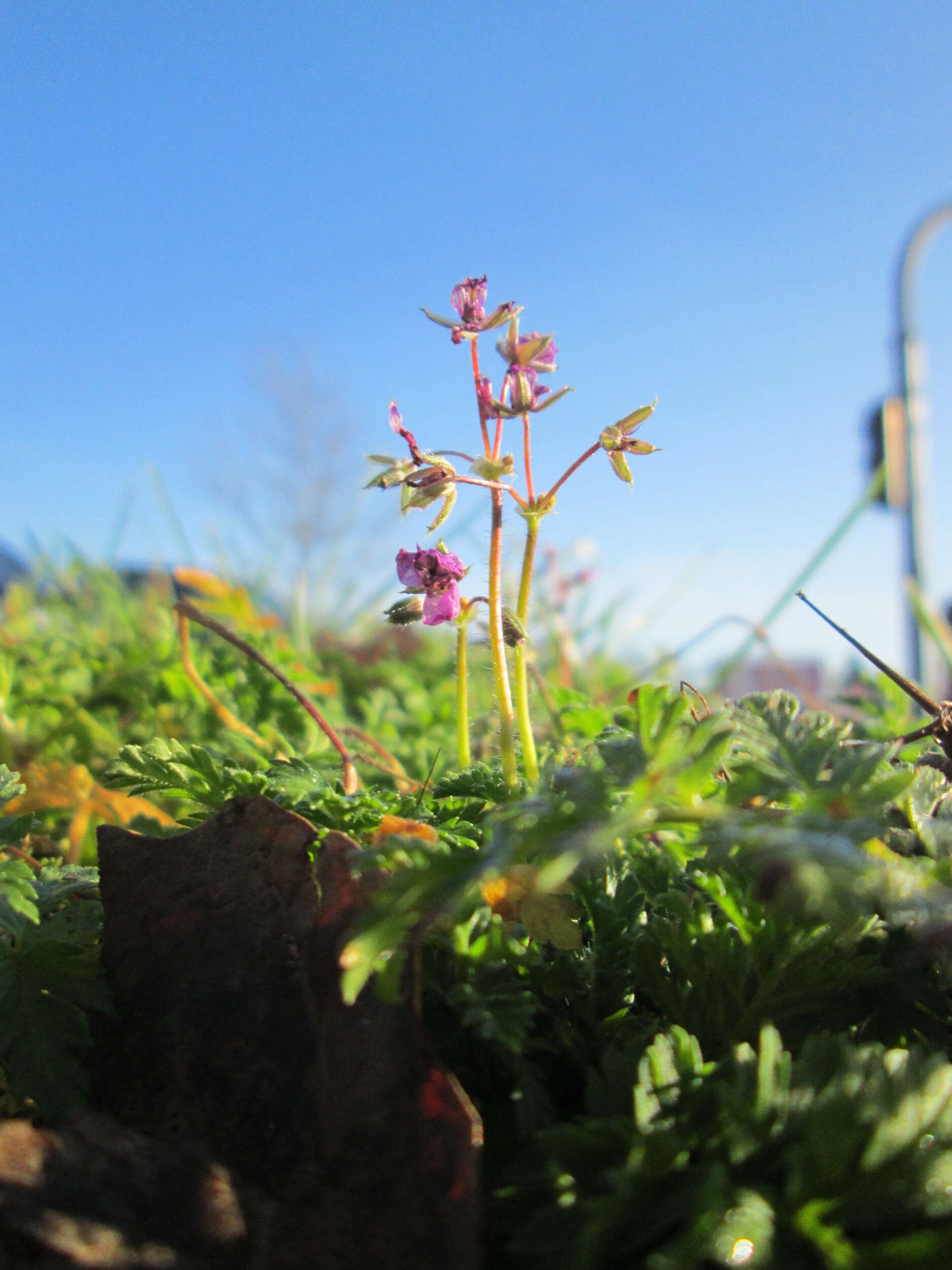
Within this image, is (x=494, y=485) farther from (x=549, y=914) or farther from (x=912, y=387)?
(x=912, y=387)

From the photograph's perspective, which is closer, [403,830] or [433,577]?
[403,830]

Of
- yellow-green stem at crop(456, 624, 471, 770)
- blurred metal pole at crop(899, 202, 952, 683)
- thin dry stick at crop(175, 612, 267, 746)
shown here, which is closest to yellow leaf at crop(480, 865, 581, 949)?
yellow-green stem at crop(456, 624, 471, 770)

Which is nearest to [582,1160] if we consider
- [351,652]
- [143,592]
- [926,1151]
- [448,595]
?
A: [926,1151]

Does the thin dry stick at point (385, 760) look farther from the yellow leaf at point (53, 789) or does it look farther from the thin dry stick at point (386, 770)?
the yellow leaf at point (53, 789)

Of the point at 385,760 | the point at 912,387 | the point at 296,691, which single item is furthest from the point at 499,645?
the point at 912,387

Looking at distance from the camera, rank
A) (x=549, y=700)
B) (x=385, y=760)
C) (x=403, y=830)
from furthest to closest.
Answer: (x=549, y=700), (x=385, y=760), (x=403, y=830)

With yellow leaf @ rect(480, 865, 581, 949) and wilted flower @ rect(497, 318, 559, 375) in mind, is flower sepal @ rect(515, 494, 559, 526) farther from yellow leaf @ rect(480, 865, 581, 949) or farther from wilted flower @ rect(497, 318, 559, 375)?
yellow leaf @ rect(480, 865, 581, 949)
